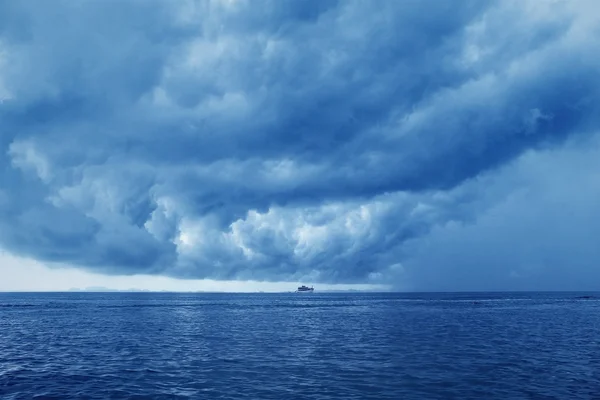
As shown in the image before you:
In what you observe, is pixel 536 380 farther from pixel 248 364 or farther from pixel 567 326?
pixel 567 326

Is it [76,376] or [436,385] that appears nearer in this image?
[436,385]

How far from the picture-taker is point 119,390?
35.8m

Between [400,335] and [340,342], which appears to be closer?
[340,342]

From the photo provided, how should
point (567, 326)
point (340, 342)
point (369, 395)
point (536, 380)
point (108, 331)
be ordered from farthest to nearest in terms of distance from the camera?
point (567, 326), point (108, 331), point (340, 342), point (536, 380), point (369, 395)

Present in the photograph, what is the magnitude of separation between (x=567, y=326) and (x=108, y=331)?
81621 mm

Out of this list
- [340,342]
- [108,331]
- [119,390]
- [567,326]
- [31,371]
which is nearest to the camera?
[119,390]

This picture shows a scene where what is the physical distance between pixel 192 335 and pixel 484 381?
47.6 m

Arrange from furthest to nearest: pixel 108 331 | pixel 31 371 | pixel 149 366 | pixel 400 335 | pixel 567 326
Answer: pixel 567 326 < pixel 108 331 < pixel 400 335 < pixel 149 366 < pixel 31 371

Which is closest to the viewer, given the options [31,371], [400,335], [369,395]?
[369,395]

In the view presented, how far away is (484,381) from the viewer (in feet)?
124

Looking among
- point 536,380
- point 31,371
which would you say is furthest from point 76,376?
point 536,380

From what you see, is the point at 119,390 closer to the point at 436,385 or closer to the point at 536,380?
the point at 436,385

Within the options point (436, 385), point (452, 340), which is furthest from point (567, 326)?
point (436, 385)

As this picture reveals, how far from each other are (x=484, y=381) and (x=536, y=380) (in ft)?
14.4
